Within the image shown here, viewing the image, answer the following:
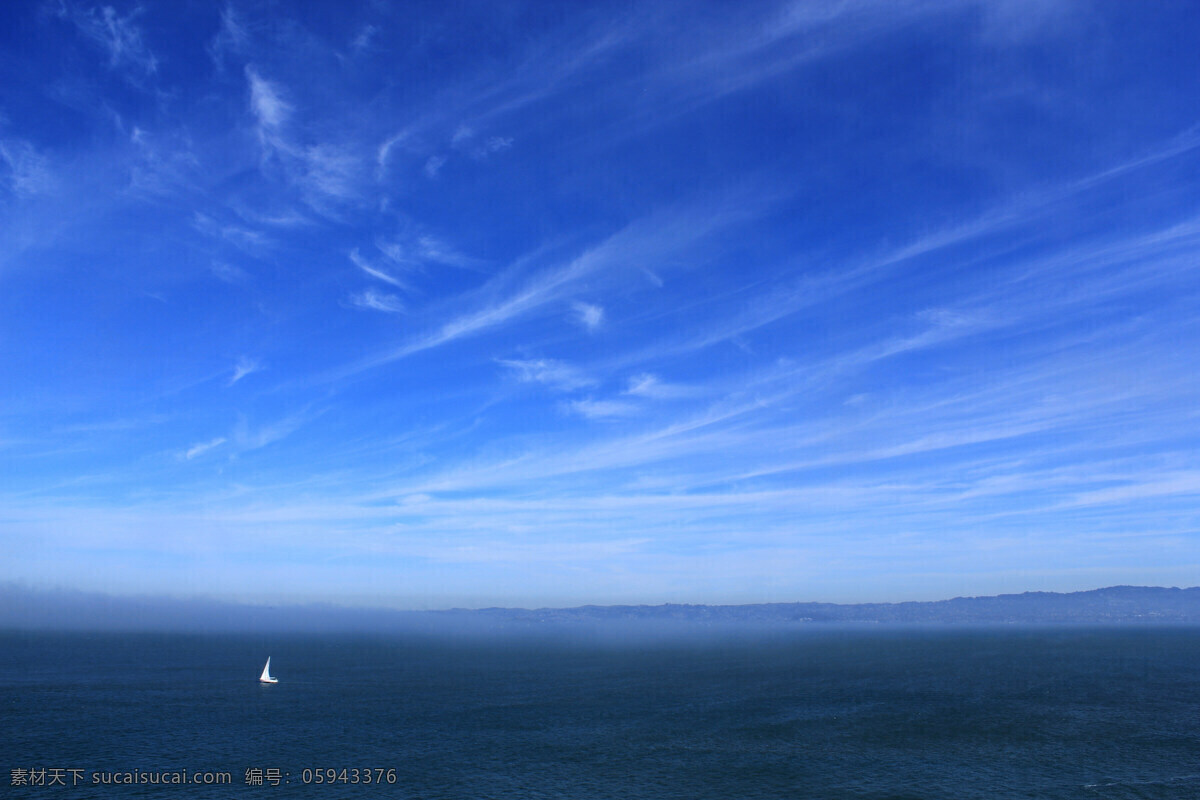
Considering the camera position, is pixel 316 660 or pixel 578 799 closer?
pixel 578 799

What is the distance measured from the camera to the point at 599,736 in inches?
3339

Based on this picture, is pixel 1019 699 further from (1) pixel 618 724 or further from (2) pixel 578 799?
(2) pixel 578 799

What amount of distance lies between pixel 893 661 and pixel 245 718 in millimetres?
168073

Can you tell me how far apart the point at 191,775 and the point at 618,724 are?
51.4 meters

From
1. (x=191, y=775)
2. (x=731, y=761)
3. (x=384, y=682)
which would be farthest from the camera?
(x=384, y=682)

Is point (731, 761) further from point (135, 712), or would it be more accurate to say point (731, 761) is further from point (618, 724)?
point (135, 712)

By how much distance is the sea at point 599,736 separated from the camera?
209 feet

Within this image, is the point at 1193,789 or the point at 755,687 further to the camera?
the point at 755,687

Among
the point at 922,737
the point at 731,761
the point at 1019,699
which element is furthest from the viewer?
the point at 1019,699

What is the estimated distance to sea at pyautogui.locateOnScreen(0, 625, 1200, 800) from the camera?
6362 centimetres

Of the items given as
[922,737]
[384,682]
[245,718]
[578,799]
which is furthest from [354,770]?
[384,682]

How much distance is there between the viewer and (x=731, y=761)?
7231 cm

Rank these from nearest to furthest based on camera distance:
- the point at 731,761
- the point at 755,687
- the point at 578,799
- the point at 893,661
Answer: the point at 578,799, the point at 731,761, the point at 755,687, the point at 893,661

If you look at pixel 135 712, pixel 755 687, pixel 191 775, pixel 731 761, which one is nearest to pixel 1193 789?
pixel 731 761
